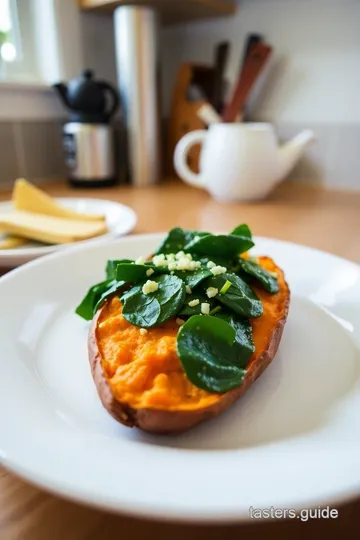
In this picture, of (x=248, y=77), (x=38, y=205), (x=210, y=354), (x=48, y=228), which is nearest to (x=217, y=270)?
(x=210, y=354)

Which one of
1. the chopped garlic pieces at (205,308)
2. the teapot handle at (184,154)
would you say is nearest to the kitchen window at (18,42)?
the teapot handle at (184,154)

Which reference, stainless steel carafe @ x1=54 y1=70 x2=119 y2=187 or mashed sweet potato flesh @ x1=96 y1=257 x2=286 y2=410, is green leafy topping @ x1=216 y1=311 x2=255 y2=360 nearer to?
mashed sweet potato flesh @ x1=96 y1=257 x2=286 y2=410

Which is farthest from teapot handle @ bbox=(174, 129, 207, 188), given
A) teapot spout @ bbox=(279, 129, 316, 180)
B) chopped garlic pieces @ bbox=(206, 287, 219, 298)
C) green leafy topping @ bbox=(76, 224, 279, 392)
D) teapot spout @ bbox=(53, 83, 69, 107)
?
chopped garlic pieces @ bbox=(206, 287, 219, 298)

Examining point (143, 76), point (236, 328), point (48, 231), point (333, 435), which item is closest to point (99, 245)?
point (48, 231)

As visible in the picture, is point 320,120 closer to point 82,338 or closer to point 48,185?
point 48,185

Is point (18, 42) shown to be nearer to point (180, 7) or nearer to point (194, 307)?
point (180, 7)

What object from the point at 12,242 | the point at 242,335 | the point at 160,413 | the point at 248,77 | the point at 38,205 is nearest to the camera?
the point at 160,413
